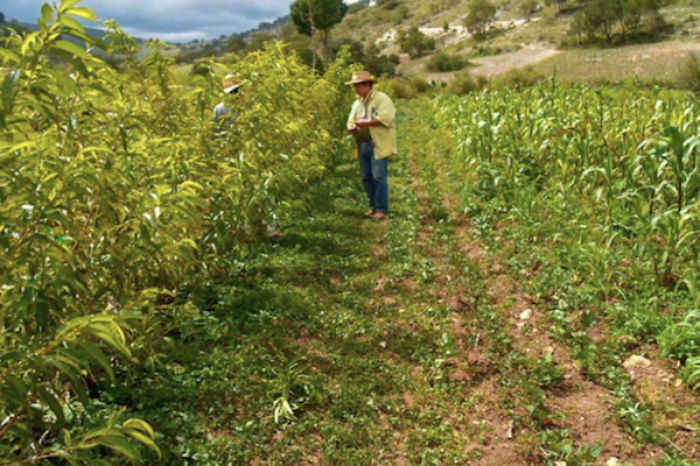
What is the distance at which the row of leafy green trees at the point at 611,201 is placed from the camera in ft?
12.0

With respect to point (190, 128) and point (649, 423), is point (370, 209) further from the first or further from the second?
point (649, 423)

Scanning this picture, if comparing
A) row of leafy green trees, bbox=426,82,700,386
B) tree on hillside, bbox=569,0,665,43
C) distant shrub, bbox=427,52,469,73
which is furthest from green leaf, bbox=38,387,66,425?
tree on hillside, bbox=569,0,665,43

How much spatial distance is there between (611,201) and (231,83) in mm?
3744

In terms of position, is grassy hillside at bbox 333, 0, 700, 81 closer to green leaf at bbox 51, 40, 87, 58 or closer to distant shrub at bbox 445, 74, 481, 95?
distant shrub at bbox 445, 74, 481, 95

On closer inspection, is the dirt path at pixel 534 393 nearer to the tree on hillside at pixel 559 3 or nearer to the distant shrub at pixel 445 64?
the distant shrub at pixel 445 64

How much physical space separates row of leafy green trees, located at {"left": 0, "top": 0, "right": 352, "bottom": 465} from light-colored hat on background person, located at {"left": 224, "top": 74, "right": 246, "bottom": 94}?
7 centimetres

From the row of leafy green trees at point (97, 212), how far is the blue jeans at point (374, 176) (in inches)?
70.6

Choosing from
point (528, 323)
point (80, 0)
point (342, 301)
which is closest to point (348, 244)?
point (342, 301)

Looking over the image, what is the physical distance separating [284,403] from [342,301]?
157cm

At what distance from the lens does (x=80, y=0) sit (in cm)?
158

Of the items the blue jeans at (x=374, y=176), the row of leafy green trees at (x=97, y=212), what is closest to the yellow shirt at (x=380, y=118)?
the blue jeans at (x=374, y=176)

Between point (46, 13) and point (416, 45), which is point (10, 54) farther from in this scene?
point (416, 45)

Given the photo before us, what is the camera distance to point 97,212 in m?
2.55

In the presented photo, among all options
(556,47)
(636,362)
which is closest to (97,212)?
(636,362)
